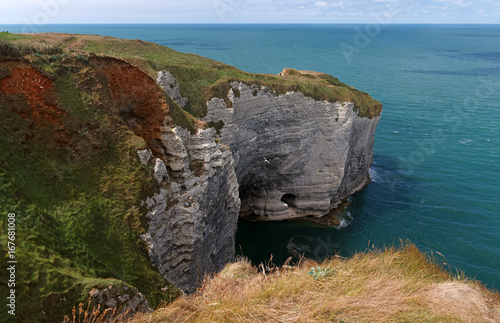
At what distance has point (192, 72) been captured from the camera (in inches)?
1560

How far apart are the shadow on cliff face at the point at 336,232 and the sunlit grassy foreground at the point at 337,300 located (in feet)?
84.1

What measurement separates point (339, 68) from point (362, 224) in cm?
10607

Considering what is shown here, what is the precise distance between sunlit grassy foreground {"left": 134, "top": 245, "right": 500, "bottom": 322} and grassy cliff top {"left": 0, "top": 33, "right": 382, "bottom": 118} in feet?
88.9

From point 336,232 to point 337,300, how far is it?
35.4 meters

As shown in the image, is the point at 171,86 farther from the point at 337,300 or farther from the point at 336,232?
the point at 337,300

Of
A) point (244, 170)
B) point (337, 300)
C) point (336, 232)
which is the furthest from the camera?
point (336, 232)

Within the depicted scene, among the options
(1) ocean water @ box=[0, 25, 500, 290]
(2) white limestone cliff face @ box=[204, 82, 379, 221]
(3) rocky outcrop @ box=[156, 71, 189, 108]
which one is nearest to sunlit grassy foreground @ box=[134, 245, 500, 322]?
(1) ocean water @ box=[0, 25, 500, 290]

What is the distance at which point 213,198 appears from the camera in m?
24.5

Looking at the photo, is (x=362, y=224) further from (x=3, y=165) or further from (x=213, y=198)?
(x=3, y=165)

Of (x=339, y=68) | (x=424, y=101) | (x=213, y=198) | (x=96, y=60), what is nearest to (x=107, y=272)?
(x=213, y=198)

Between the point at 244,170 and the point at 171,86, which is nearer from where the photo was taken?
the point at 171,86

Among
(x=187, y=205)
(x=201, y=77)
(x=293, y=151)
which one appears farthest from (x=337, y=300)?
(x=293, y=151)

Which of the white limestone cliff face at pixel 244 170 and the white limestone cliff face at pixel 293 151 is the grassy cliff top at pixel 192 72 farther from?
the white limestone cliff face at pixel 293 151

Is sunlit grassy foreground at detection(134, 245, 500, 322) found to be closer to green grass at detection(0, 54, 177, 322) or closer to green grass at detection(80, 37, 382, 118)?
green grass at detection(0, 54, 177, 322)
